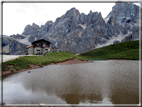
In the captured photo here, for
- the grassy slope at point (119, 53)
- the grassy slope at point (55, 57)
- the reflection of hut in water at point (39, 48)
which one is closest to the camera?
the grassy slope at point (55, 57)

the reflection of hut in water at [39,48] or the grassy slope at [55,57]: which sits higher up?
the reflection of hut in water at [39,48]

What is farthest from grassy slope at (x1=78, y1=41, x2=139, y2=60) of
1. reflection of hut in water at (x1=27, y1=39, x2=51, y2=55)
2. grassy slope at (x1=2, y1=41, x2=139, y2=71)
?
reflection of hut in water at (x1=27, y1=39, x2=51, y2=55)

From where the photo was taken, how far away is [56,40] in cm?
17300

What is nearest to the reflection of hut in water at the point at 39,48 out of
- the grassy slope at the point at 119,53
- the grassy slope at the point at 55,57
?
the grassy slope at the point at 55,57

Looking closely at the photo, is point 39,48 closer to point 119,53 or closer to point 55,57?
point 55,57

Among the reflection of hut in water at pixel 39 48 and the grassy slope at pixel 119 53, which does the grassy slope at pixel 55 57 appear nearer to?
the grassy slope at pixel 119 53

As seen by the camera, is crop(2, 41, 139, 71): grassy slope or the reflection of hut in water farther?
the reflection of hut in water

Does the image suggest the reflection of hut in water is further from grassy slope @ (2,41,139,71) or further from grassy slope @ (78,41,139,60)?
grassy slope @ (78,41,139,60)

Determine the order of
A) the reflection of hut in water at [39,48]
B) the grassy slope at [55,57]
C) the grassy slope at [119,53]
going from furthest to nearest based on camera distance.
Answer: the grassy slope at [119,53], the reflection of hut in water at [39,48], the grassy slope at [55,57]

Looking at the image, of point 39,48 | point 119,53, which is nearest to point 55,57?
point 39,48

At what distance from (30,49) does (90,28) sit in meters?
153

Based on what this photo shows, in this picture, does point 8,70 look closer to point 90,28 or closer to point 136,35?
point 90,28

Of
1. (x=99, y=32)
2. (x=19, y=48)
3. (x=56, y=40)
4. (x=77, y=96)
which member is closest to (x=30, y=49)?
(x=77, y=96)

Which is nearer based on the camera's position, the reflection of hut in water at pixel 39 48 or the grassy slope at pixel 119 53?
the reflection of hut in water at pixel 39 48
